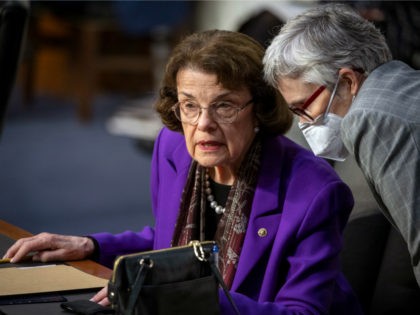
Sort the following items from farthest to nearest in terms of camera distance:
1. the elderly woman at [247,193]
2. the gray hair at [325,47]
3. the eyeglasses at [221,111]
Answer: the eyeglasses at [221,111] < the elderly woman at [247,193] < the gray hair at [325,47]

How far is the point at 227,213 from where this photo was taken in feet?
7.77

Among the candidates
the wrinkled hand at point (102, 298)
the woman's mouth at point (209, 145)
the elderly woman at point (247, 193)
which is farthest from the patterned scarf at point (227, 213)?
the wrinkled hand at point (102, 298)

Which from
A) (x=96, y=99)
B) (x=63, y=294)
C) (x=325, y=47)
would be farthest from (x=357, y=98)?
(x=96, y=99)

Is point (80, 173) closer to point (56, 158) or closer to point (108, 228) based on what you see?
Result: point (56, 158)

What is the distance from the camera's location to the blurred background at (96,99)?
5.27 m

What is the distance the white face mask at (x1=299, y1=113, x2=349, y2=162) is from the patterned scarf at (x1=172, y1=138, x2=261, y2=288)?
214mm

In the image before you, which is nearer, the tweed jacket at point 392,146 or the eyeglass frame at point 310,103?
the tweed jacket at point 392,146

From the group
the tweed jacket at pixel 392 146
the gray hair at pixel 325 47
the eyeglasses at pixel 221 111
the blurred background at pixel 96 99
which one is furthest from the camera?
the blurred background at pixel 96 99

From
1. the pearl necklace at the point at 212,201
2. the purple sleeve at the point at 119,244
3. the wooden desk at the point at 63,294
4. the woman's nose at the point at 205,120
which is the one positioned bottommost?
the purple sleeve at the point at 119,244

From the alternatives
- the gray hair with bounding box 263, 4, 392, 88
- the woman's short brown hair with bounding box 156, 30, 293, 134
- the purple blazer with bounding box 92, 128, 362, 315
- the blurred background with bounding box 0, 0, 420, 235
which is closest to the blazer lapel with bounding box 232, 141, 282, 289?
the purple blazer with bounding box 92, 128, 362, 315

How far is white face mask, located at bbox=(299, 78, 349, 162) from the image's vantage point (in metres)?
2.14

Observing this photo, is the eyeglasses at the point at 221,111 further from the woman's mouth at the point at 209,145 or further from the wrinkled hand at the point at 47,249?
the wrinkled hand at the point at 47,249

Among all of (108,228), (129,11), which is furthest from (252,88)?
(129,11)

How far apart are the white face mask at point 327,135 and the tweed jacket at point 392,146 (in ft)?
0.53
